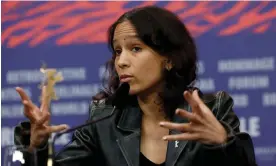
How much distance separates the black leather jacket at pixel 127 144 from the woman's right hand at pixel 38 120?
0.05 meters

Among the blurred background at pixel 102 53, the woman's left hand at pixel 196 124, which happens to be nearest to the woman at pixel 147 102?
the woman's left hand at pixel 196 124

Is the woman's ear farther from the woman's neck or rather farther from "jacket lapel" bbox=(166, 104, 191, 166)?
"jacket lapel" bbox=(166, 104, 191, 166)

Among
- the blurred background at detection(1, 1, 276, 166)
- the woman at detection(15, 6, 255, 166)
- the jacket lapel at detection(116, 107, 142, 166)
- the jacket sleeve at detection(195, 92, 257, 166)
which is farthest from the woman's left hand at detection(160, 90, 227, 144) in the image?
the blurred background at detection(1, 1, 276, 166)

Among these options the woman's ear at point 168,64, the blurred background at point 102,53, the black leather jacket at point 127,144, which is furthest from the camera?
the blurred background at point 102,53

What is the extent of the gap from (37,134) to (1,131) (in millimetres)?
1325

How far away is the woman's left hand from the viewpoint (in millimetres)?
1433

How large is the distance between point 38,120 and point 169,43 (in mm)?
463

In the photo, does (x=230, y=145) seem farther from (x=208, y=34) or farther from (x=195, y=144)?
(x=208, y=34)

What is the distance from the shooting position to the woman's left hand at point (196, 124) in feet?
4.70

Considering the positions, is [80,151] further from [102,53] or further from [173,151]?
[102,53]

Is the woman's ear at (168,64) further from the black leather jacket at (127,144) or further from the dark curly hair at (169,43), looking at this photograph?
the black leather jacket at (127,144)

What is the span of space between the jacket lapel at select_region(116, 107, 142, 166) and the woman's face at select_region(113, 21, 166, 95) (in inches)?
3.6

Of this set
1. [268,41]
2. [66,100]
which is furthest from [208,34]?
[66,100]

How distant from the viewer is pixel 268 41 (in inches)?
100
